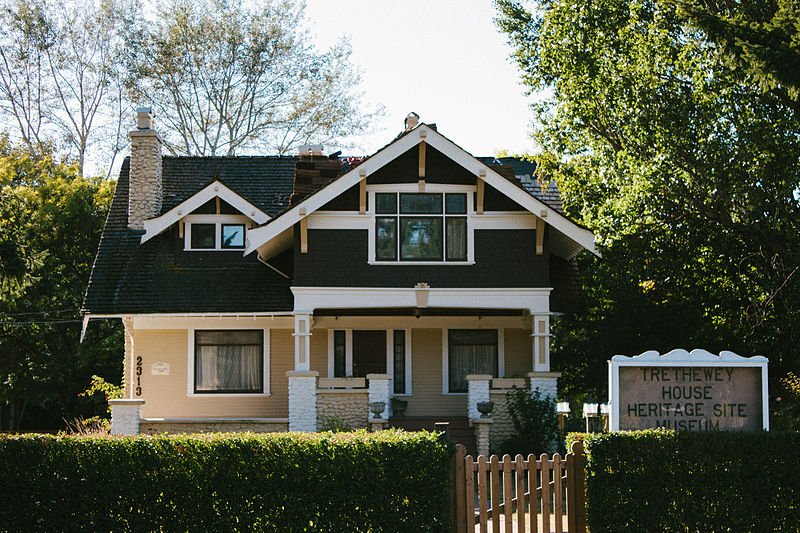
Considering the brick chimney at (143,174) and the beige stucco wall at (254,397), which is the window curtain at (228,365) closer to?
the beige stucco wall at (254,397)

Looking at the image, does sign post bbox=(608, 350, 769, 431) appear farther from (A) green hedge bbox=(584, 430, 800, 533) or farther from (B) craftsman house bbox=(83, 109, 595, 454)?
(B) craftsman house bbox=(83, 109, 595, 454)

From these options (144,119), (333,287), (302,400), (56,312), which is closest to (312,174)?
(333,287)

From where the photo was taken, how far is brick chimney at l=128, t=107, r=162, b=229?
27016 millimetres

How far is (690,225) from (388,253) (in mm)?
7426

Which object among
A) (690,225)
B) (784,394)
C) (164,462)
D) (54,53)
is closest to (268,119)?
(54,53)

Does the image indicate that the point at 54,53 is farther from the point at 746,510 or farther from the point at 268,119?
the point at 746,510

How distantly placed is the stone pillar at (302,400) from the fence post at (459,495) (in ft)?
32.4

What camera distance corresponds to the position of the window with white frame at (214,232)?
26172mm

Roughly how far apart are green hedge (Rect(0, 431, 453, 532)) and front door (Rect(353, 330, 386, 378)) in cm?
1306

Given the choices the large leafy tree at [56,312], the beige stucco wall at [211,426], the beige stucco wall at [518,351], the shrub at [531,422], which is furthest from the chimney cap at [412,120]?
the large leafy tree at [56,312]

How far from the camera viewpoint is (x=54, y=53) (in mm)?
40656

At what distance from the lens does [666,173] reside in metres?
23.4

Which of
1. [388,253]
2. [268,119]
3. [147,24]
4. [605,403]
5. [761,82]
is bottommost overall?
[605,403]

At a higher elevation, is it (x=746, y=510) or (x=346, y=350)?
(x=346, y=350)
